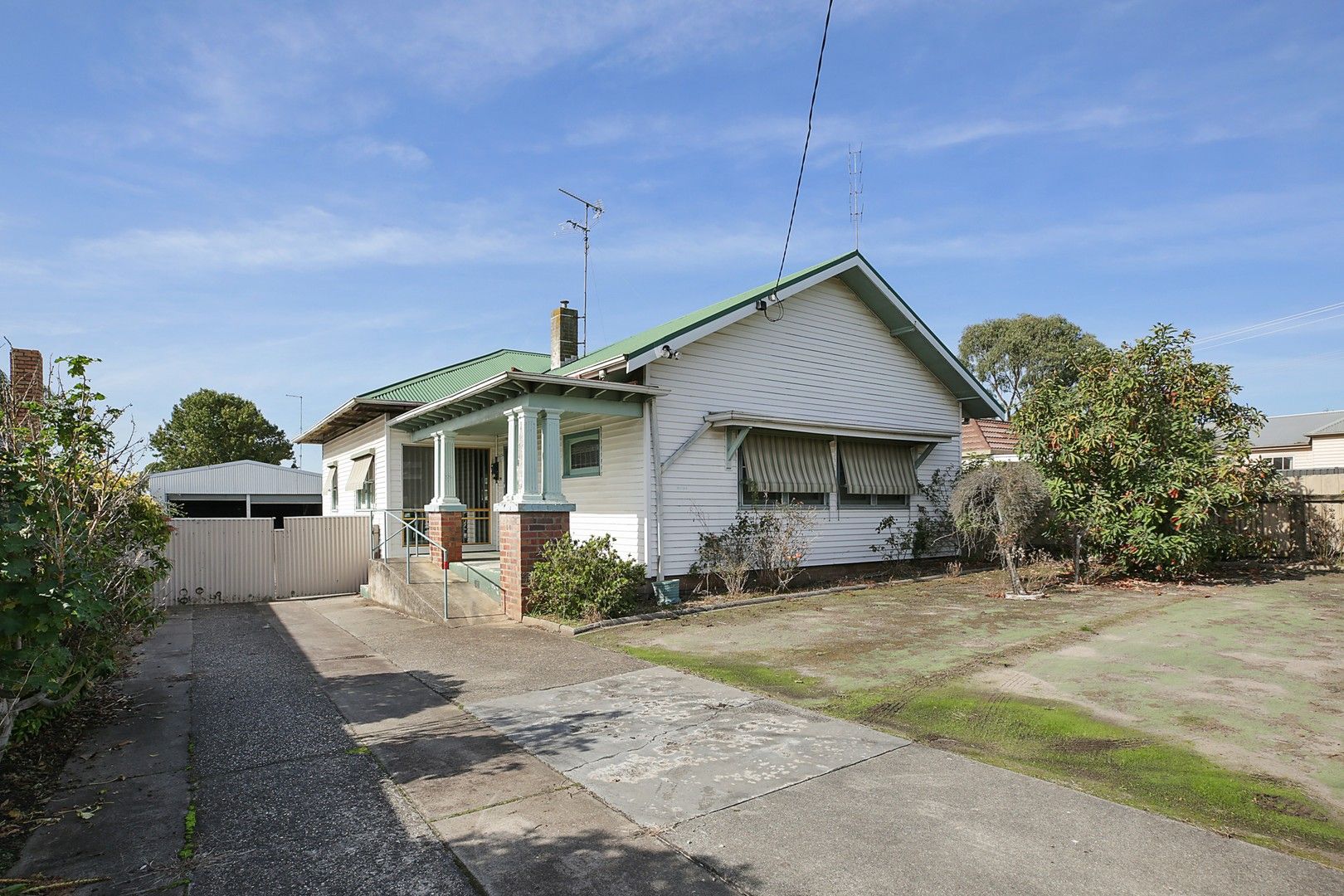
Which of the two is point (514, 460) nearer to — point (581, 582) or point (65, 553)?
point (581, 582)

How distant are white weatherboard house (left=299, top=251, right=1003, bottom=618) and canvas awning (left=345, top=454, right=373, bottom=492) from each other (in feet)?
0.21

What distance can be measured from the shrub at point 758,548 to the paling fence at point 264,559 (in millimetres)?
7773

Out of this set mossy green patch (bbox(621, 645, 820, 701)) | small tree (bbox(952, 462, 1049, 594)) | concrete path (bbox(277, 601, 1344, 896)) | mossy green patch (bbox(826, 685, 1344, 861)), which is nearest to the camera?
concrete path (bbox(277, 601, 1344, 896))

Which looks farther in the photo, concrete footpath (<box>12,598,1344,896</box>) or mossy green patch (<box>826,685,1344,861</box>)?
mossy green patch (<box>826,685,1344,861</box>)

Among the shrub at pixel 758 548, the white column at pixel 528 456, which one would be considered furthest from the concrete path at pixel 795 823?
the shrub at pixel 758 548

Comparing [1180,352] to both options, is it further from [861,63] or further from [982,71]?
[861,63]

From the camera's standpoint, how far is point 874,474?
14375 mm

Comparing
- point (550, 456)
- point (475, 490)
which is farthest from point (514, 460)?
point (475, 490)

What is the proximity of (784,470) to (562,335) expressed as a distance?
5777 mm

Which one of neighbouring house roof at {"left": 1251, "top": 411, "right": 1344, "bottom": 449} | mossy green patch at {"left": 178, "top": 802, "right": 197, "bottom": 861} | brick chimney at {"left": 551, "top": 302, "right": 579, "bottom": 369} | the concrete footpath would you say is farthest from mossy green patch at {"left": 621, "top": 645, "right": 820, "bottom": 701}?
neighbouring house roof at {"left": 1251, "top": 411, "right": 1344, "bottom": 449}

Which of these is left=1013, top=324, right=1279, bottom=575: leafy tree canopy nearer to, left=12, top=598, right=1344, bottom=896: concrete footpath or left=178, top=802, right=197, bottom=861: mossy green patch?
left=12, top=598, right=1344, bottom=896: concrete footpath

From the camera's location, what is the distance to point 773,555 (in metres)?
12.3

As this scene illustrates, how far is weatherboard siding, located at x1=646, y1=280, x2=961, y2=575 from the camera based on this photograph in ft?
38.6

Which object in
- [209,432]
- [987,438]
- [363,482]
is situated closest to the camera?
[363,482]
